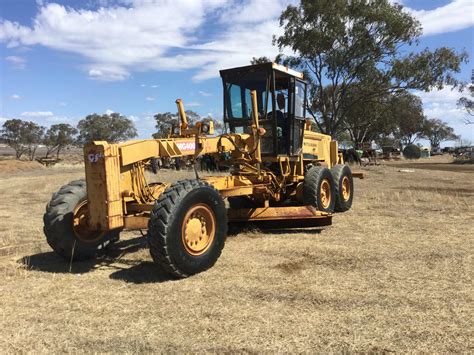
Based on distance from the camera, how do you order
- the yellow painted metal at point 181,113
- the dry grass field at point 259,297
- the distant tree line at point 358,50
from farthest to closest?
1. the distant tree line at point 358,50
2. the yellow painted metal at point 181,113
3. the dry grass field at point 259,297

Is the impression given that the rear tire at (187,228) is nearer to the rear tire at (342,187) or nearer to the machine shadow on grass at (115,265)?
the machine shadow on grass at (115,265)

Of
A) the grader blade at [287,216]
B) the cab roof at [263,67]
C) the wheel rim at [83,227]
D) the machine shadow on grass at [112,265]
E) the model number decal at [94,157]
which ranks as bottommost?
the machine shadow on grass at [112,265]

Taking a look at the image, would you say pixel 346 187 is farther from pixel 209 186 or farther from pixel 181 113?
pixel 209 186

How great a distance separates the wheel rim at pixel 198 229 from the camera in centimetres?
566

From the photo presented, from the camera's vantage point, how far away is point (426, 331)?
12.9 feet

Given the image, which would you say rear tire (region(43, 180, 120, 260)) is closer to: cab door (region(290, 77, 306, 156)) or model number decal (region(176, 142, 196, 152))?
model number decal (region(176, 142, 196, 152))

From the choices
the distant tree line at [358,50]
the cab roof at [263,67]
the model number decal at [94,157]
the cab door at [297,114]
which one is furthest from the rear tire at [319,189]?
the distant tree line at [358,50]

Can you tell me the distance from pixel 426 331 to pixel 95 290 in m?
3.38

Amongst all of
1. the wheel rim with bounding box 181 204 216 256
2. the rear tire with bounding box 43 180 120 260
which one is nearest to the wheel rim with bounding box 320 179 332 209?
the wheel rim with bounding box 181 204 216 256

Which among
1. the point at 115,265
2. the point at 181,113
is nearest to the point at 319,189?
the point at 181,113

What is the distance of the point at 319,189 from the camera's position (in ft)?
30.5

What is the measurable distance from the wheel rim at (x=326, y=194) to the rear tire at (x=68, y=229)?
16.2ft

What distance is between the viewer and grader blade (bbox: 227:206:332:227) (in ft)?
26.7

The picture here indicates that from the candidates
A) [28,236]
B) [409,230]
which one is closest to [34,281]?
[28,236]
